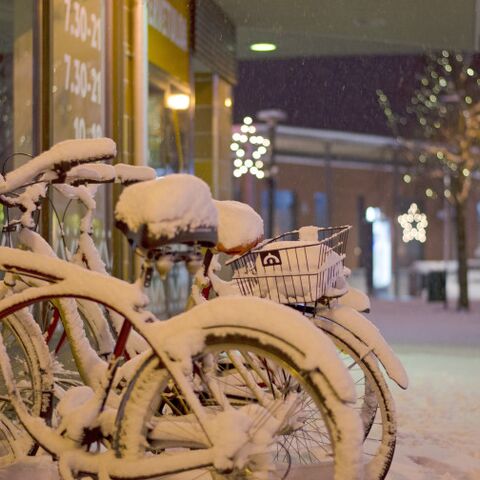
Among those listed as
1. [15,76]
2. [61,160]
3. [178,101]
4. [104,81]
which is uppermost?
[178,101]

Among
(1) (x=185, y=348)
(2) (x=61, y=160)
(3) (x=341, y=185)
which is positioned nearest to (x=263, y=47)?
(2) (x=61, y=160)

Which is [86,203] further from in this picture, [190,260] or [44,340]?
[190,260]

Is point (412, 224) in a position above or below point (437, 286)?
above

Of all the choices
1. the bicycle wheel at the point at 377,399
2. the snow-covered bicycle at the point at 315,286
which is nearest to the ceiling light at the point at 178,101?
the snow-covered bicycle at the point at 315,286

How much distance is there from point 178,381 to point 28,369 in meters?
1.27

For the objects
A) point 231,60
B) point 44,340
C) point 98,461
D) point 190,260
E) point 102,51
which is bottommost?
point 98,461

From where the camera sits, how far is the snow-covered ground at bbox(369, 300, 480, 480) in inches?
173

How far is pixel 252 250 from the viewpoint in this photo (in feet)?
11.3

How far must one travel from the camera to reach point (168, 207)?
265 centimetres

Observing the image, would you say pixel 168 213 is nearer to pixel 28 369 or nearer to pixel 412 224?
pixel 28 369

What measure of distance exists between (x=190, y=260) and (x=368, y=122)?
34.3 m

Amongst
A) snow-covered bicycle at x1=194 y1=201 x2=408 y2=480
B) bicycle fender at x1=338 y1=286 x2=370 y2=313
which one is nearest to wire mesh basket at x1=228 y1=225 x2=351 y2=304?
snow-covered bicycle at x1=194 y1=201 x2=408 y2=480

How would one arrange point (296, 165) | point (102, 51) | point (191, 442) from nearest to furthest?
point (191, 442)
point (102, 51)
point (296, 165)

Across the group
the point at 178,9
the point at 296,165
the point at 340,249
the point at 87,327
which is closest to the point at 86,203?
the point at 87,327
